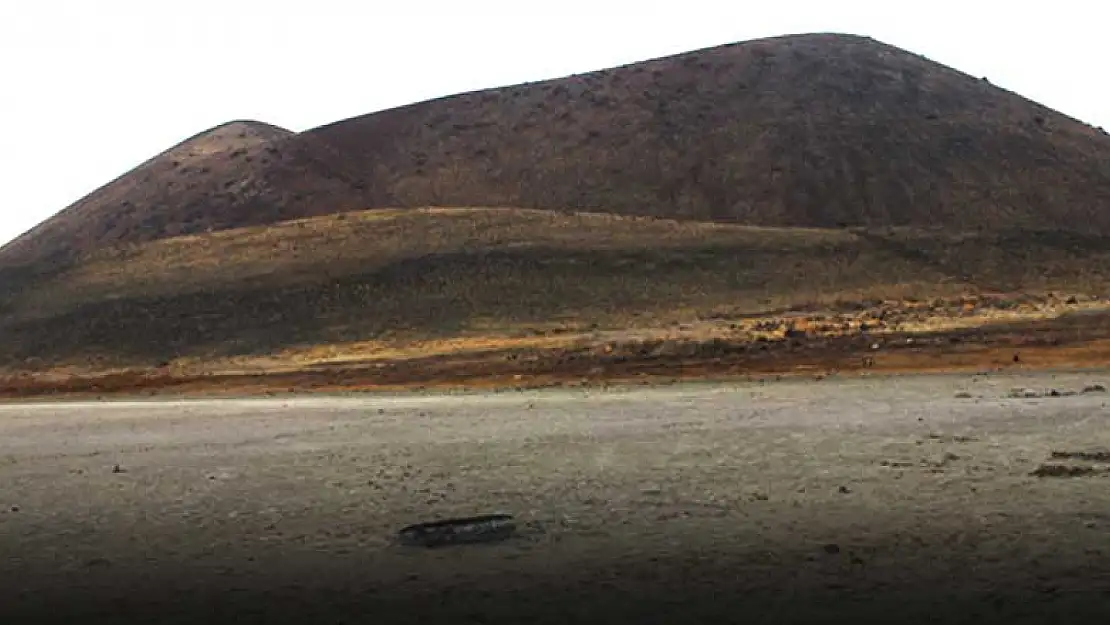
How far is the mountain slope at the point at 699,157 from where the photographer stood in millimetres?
70312

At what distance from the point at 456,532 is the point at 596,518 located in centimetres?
131

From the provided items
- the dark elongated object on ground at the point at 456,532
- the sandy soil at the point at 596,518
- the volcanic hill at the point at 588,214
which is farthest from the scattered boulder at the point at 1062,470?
the volcanic hill at the point at 588,214

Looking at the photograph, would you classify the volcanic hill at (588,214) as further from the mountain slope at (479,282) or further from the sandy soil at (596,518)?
the sandy soil at (596,518)

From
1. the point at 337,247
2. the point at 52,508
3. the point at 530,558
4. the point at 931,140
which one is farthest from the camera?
the point at 931,140

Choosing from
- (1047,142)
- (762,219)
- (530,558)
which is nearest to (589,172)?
(762,219)

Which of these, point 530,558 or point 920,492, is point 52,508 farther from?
point 920,492

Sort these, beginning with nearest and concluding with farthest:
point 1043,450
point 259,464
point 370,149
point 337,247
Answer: point 1043,450, point 259,464, point 337,247, point 370,149

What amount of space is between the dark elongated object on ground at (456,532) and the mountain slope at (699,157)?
193 feet

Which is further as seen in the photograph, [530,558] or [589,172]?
[589,172]

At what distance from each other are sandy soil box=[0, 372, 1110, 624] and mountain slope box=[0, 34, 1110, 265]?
51.5 metres

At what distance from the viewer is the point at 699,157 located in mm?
76625

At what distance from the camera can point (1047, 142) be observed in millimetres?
76938

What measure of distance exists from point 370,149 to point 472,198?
1659 cm

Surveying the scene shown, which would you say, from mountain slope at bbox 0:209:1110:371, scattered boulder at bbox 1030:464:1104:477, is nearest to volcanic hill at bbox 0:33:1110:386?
mountain slope at bbox 0:209:1110:371
